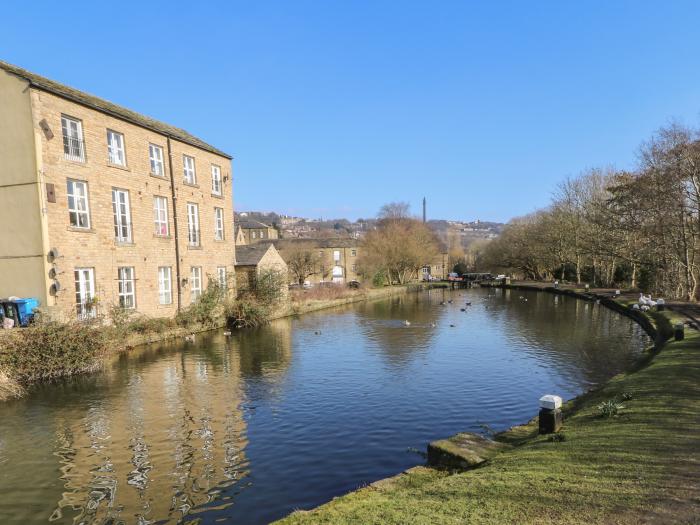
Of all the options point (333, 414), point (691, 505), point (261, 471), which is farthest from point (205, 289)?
point (691, 505)

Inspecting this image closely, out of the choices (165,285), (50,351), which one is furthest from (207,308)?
(50,351)

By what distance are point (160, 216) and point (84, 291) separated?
243 inches

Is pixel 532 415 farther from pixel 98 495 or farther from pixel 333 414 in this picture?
pixel 98 495

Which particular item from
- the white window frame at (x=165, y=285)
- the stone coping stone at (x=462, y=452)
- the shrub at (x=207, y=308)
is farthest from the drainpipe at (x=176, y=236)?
the stone coping stone at (x=462, y=452)

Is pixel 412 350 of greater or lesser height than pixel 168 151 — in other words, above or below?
below

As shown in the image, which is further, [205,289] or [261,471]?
[205,289]

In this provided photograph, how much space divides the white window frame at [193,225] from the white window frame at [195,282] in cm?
153

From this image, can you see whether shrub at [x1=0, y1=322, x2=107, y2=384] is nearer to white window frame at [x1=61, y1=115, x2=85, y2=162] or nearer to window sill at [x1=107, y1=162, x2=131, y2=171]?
white window frame at [x1=61, y1=115, x2=85, y2=162]

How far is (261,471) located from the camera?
7.90 m

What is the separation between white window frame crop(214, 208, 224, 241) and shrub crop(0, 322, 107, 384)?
14.2m

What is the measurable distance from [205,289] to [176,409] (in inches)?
618

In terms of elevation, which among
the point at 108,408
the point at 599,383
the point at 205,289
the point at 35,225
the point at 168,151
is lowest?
the point at 599,383

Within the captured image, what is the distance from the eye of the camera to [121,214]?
2097 cm

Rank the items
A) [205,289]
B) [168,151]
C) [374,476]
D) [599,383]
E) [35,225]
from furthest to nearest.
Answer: [205,289], [168,151], [35,225], [599,383], [374,476]
